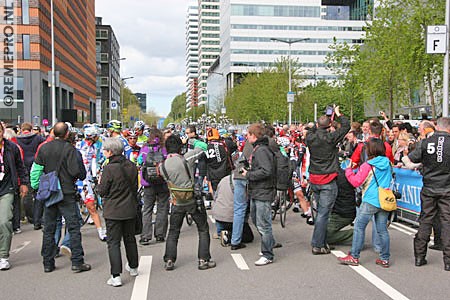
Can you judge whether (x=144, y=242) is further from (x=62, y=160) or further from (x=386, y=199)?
(x=386, y=199)

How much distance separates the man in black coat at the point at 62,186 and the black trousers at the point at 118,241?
0.84 m

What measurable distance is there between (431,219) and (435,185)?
0.50 meters

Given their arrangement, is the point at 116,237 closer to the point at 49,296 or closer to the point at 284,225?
the point at 49,296

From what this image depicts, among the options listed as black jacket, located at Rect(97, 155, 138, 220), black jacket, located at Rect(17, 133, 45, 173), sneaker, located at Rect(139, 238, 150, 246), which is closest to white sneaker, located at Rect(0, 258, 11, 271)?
black jacket, located at Rect(97, 155, 138, 220)

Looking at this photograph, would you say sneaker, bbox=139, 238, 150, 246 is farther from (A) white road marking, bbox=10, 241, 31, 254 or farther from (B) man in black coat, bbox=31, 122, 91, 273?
(A) white road marking, bbox=10, 241, 31, 254

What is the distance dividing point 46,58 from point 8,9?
6.51m

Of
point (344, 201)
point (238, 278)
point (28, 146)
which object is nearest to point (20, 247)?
point (28, 146)

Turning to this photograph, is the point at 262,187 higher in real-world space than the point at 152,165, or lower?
A: lower

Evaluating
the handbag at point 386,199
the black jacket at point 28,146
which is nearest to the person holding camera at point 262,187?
the handbag at point 386,199

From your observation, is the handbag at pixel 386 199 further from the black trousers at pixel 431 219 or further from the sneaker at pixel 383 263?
the sneaker at pixel 383 263

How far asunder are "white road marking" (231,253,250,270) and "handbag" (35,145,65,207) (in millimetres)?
2695

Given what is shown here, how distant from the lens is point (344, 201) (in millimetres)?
8562

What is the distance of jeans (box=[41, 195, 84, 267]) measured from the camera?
7125mm

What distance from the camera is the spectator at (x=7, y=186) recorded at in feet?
24.3
